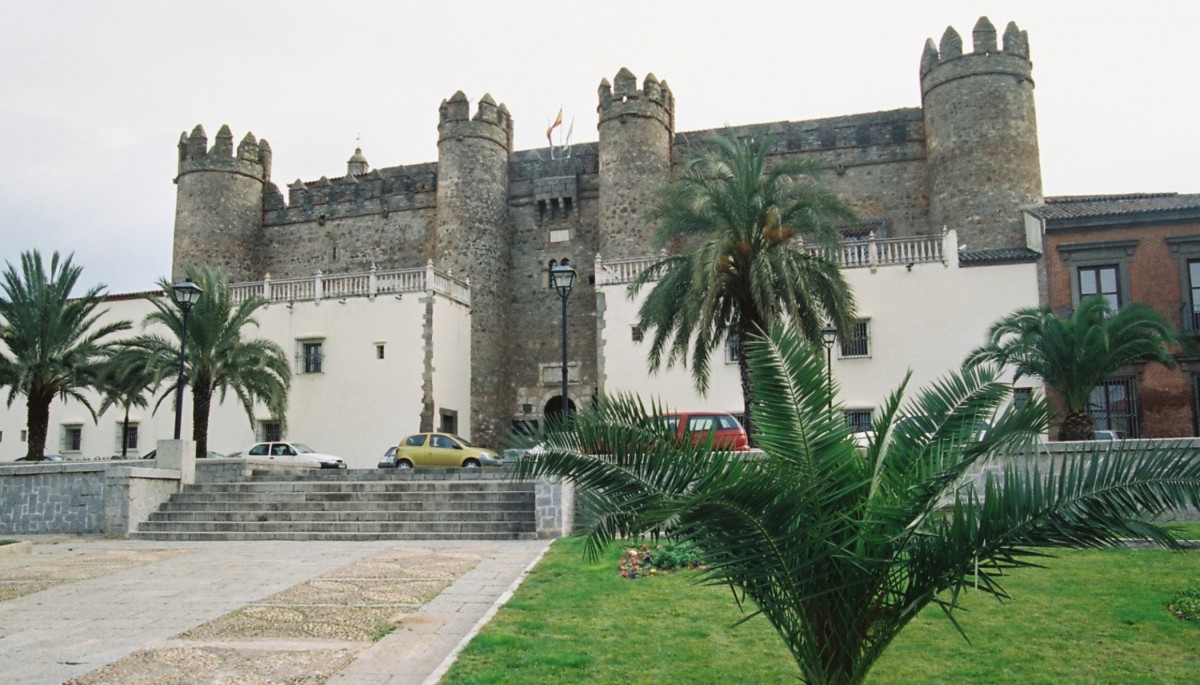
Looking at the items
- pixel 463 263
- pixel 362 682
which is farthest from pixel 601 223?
pixel 362 682

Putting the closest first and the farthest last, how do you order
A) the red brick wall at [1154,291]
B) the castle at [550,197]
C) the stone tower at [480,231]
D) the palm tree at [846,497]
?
1. the palm tree at [846,497]
2. the red brick wall at [1154,291]
3. the castle at [550,197]
4. the stone tower at [480,231]

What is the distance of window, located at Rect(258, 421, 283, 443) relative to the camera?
100 ft

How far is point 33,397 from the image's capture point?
22.2 meters

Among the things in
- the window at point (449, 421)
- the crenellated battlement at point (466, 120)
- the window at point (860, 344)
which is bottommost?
the window at point (449, 421)

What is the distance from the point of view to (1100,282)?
2611 centimetres

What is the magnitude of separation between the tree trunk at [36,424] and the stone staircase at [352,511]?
240 inches

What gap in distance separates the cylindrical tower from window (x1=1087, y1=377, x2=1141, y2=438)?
46.0ft

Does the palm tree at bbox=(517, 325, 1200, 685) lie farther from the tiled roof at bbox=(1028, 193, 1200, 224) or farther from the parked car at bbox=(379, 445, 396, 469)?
the tiled roof at bbox=(1028, 193, 1200, 224)

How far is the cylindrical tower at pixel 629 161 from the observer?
32500 mm

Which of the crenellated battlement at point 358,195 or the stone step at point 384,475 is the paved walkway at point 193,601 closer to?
the stone step at point 384,475


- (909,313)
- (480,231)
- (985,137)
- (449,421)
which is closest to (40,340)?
(449,421)

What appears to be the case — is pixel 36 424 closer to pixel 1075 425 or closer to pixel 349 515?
pixel 349 515

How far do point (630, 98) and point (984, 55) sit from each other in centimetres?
1121

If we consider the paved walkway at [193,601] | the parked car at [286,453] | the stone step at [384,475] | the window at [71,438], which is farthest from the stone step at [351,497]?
the window at [71,438]
